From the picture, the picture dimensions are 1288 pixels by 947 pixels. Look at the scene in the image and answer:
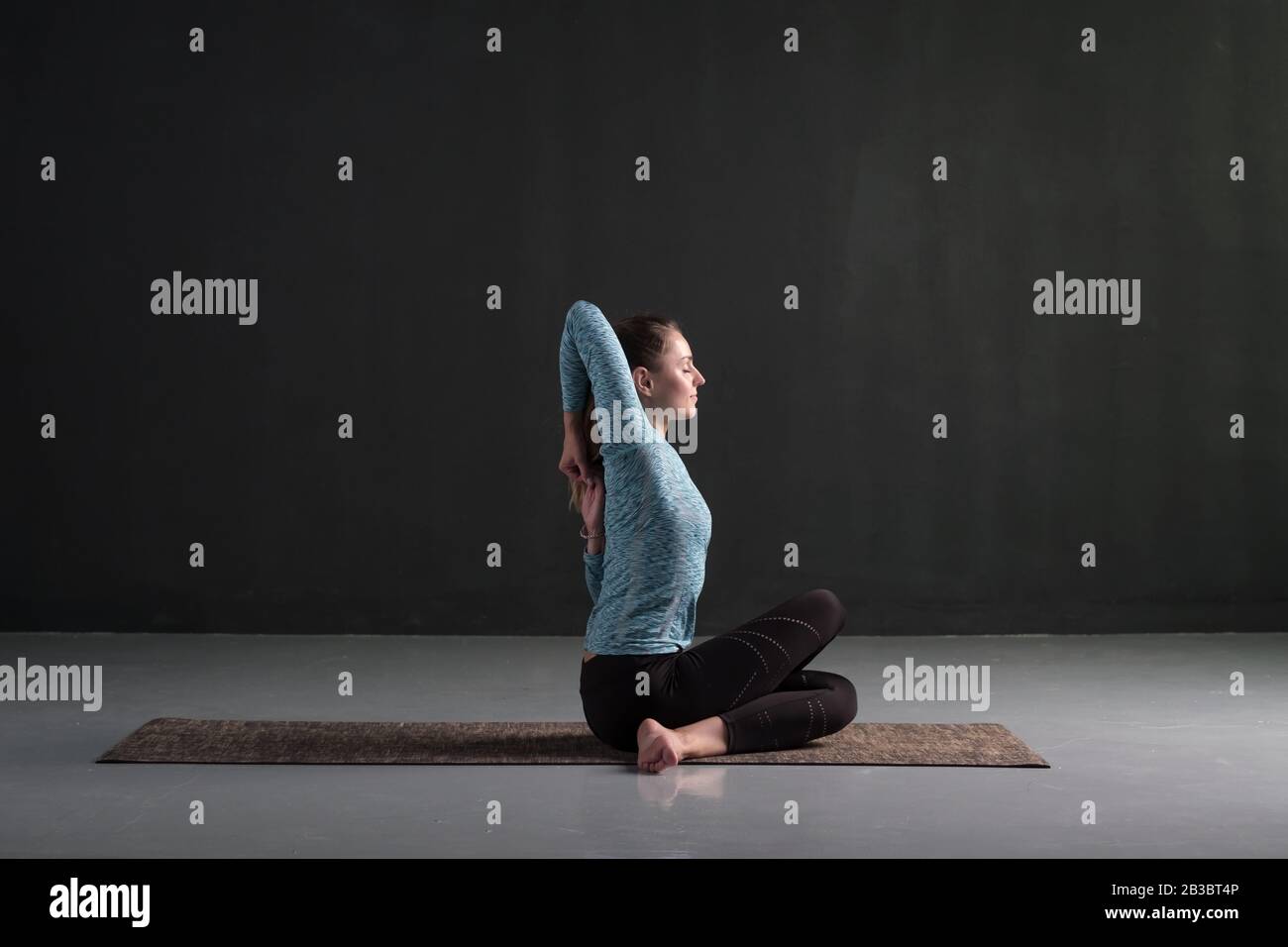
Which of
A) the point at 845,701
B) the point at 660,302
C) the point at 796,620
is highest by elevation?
the point at 660,302

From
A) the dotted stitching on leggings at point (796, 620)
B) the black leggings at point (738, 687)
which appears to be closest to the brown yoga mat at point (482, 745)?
the black leggings at point (738, 687)

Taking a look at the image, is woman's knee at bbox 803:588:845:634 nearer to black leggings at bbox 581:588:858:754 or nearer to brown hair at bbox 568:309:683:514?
black leggings at bbox 581:588:858:754

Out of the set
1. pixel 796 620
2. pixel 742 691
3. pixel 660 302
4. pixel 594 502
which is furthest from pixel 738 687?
pixel 660 302

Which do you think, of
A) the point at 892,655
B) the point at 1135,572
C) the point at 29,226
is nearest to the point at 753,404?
the point at 892,655

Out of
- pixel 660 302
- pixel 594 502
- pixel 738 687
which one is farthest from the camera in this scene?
pixel 660 302

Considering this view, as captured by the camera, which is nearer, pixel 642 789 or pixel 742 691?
pixel 642 789

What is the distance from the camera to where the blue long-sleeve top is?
10.1 ft

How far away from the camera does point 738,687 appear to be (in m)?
3.16

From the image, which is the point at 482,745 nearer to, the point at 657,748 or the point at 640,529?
the point at 657,748

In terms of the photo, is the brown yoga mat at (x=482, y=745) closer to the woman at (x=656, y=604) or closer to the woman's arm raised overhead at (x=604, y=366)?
the woman at (x=656, y=604)

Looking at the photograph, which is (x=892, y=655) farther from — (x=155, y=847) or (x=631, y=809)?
(x=155, y=847)

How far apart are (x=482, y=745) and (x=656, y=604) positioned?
1.87ft

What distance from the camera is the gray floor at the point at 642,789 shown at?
2482mm

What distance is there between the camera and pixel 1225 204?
5461 millimetres
